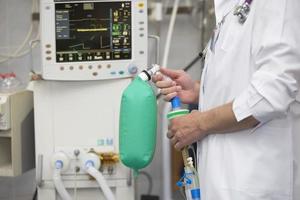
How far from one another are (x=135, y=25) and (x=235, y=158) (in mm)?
805

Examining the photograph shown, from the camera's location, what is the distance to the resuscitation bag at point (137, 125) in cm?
134

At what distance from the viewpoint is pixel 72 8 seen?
1673mm

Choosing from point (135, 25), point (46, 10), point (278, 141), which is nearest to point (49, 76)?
point (46, 10)

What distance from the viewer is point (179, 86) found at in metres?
1.38

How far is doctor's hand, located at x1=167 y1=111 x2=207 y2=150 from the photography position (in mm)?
1146

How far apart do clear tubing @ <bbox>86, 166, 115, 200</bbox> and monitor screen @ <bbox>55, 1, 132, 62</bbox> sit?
0.45 meters

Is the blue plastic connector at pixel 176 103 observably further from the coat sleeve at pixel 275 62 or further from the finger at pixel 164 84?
the coat sleeve at pixel 275 62

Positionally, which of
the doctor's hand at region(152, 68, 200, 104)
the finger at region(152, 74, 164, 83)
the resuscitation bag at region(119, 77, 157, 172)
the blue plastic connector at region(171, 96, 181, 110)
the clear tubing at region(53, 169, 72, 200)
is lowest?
the clear tubing at region(53, 169, 72, 200)

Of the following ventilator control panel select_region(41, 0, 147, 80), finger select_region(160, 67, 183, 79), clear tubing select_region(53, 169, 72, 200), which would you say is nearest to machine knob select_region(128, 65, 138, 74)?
ventilator control panel select_region(41, 0, 147, 80)

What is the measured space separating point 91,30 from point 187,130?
0.72 m

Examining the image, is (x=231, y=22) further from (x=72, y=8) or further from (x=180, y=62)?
(x=180, y=62)

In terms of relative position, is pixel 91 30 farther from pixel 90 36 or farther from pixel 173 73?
pixel 173 73

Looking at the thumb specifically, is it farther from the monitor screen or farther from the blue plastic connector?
the monitor screen

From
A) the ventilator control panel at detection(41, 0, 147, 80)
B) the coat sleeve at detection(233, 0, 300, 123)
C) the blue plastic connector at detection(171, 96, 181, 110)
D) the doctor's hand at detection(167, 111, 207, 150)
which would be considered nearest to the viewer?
the coat sleeve at detection(233, 0, 300, 123)
